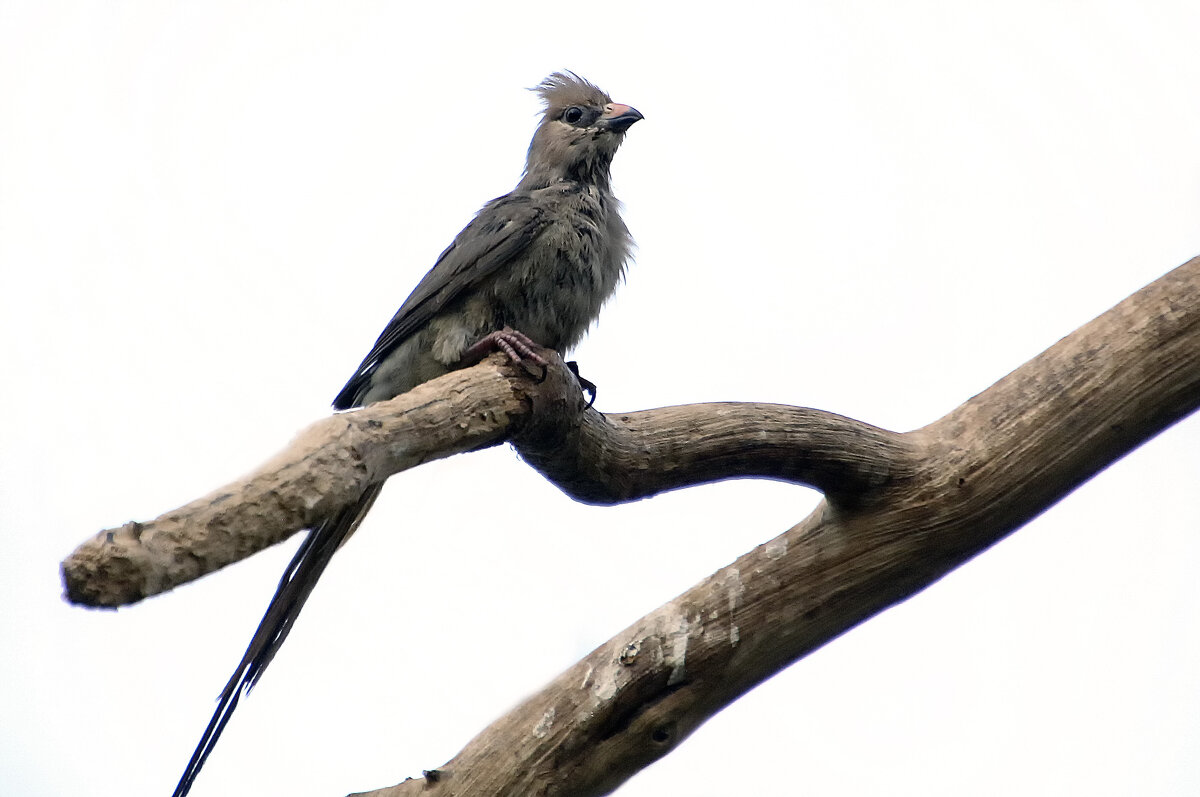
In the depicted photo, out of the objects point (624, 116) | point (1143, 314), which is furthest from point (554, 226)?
point (1143, 314)

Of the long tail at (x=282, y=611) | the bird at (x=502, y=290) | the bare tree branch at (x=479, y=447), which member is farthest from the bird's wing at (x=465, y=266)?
the bare tree branch at (x=479, y=447)

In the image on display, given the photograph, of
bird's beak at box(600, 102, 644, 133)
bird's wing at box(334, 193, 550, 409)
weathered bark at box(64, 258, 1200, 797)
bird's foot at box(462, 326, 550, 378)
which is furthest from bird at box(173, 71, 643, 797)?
weathered bark at box(64, 258, 1200, 797)

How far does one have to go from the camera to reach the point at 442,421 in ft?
9.73

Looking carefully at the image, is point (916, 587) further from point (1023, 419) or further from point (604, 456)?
point (604, 456)

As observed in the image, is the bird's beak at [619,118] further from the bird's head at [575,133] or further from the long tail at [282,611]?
the long tail at [282,611]

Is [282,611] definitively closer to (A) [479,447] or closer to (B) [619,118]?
(A) [479,447]

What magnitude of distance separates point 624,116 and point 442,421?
8.21 ft

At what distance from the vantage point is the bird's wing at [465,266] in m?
4.13

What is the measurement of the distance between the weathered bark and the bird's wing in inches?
35.4

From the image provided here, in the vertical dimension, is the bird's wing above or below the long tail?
above

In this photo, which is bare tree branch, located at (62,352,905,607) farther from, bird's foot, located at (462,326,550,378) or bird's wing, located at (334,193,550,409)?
bird's wing, located at (334,193,550,409)

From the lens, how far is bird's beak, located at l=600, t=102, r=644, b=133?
195 inches

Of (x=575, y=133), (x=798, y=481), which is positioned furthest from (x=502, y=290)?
(x=798, y=481)

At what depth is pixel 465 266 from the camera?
164 inches
